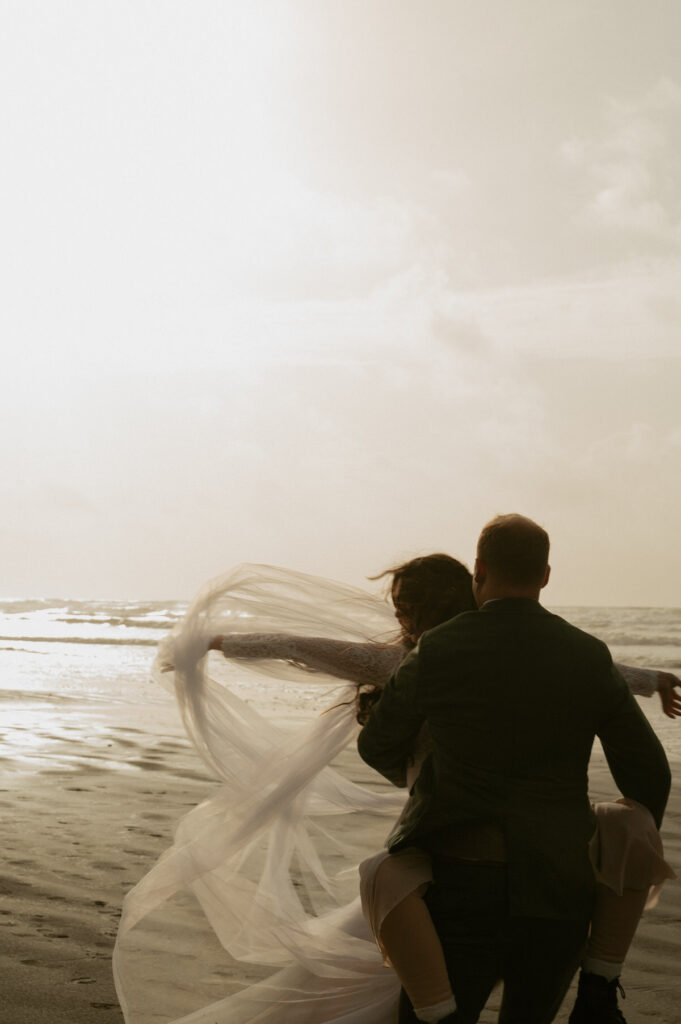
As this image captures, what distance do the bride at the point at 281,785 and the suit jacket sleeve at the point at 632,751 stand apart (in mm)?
446

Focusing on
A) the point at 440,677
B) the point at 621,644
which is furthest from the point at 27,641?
the point at 440,677

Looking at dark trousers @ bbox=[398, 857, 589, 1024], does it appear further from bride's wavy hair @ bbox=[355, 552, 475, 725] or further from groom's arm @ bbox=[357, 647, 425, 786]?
bride's wavy hair @ bbox=[355, 552, 475, 725]

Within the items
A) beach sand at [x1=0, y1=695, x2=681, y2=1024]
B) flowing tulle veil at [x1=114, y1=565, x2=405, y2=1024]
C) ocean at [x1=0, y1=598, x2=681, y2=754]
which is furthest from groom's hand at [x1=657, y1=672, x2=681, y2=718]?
ocean at [x1=0, y1=598, x2=681, y2=754]

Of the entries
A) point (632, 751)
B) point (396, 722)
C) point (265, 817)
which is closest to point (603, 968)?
point (632, 751)

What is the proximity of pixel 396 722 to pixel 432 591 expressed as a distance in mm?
590

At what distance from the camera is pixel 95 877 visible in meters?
5.16

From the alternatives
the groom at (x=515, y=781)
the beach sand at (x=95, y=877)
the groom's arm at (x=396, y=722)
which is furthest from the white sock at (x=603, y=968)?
the beach sand at (x=95, y=877)

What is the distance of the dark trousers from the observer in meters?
2.57

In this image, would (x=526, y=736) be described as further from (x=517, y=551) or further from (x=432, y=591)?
(x=432, y=591)

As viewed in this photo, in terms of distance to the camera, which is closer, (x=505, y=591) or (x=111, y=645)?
(x=505, y=591)

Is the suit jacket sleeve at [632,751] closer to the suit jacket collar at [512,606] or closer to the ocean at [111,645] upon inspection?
the suit jacket collar at [512,606]

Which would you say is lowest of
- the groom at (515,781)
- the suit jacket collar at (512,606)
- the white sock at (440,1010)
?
the white sock at (440,1010)

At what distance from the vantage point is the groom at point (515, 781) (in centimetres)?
254

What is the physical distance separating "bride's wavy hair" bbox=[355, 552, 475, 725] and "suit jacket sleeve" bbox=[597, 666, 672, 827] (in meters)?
0.68
